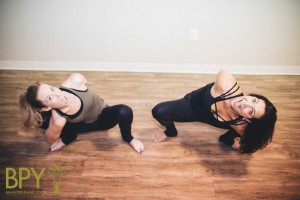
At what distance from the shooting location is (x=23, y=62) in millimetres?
3061

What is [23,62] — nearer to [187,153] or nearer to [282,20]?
[187,153]

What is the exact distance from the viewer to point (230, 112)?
175 centimetres

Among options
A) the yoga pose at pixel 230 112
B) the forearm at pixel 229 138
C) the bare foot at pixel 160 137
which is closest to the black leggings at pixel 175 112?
the yoga pose at pixel 230 112

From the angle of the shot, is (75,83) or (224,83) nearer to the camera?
(224,83)

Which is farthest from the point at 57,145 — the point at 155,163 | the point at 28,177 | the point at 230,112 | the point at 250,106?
the point at 250,106

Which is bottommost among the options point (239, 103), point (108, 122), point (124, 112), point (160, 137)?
point (160, 137)

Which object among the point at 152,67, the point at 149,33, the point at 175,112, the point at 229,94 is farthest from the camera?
the point at 152,67

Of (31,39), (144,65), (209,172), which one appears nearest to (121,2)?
(144,65)

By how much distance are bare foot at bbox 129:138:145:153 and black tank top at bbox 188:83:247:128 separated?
56cm

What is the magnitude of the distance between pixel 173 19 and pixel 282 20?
48.8 inches

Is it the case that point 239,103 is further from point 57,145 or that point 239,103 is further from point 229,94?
point 57,145

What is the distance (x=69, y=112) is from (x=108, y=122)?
34 cm

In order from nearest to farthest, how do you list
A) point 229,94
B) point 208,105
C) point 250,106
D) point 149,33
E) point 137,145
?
point 250,106
point 229,94
point 208,105
point 137,145
point 149,33

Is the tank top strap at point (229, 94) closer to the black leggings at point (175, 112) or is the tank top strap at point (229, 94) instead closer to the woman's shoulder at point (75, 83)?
the black leggings at point (175, 112)
